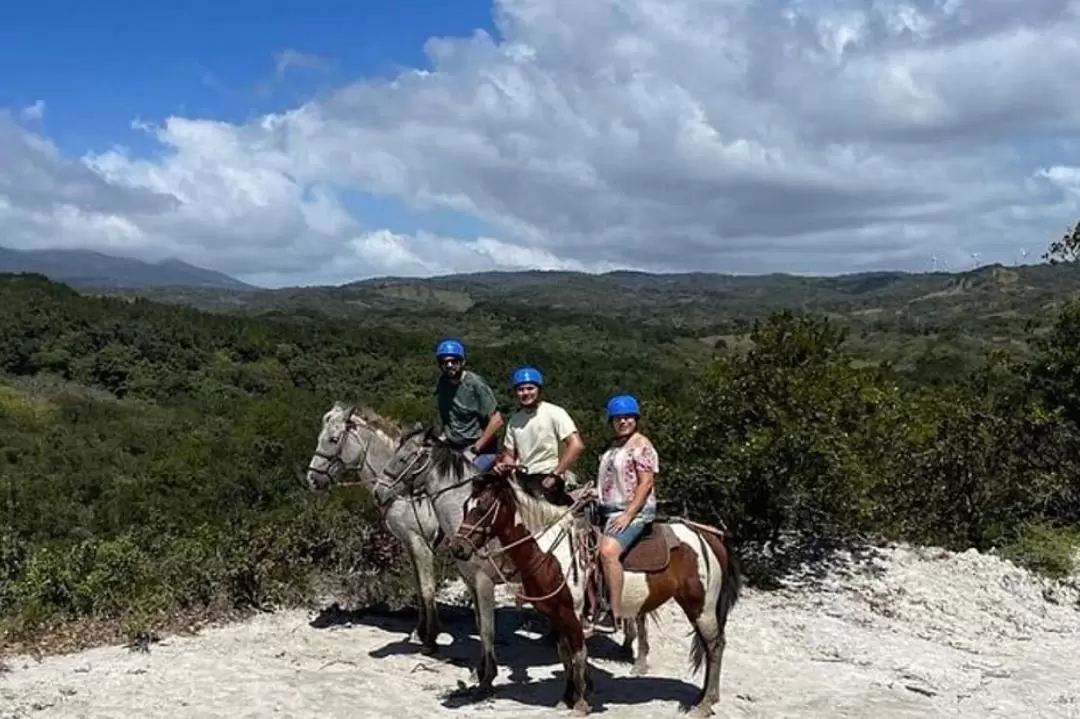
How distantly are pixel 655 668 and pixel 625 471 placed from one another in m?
2.17

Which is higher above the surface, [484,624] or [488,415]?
[488,415]

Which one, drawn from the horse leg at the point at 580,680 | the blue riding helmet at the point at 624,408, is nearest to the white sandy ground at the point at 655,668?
the horse leg at the point at 580,680

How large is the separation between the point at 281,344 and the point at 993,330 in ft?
290

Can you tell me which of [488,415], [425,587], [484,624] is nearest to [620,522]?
[484,624]

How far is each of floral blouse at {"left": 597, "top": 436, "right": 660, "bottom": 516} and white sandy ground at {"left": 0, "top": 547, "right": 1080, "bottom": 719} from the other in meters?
1.41

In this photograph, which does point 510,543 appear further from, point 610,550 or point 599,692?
point 599,692

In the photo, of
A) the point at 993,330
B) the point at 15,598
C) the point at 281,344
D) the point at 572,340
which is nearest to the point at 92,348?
the point at 281,344

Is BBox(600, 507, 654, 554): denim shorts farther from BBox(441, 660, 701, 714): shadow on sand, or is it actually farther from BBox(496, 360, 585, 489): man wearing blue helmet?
BBox(441, 660, 701, 714): shadow on sand

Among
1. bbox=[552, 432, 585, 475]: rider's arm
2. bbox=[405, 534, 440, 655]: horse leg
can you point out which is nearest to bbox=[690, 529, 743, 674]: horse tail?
bbox=[552, 432, 585, 475]: rider's arm

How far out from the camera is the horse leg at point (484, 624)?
7.14m

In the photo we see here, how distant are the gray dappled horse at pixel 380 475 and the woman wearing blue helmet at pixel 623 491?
1.53 meters

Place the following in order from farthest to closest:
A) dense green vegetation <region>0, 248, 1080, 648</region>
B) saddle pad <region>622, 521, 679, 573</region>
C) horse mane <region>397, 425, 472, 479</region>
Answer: dense green vegetation <region>0, 248, 1080, 648</region> → horse mane <region>397, 425, 472, 479</region> → saddle pad <region>622, 521, 679, 573</region>

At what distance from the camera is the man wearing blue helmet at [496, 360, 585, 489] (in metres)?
7.29

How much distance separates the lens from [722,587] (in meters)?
7.06
